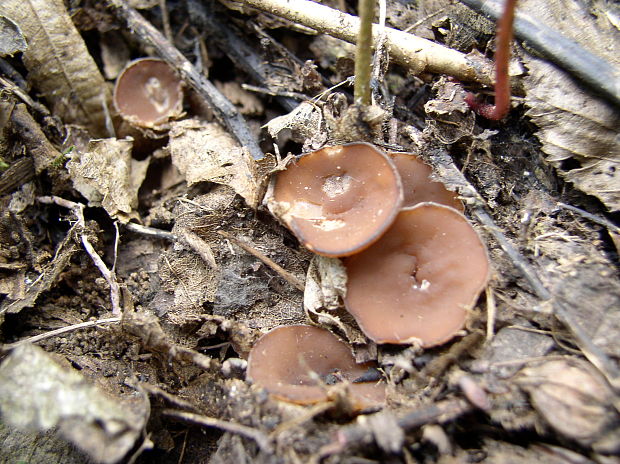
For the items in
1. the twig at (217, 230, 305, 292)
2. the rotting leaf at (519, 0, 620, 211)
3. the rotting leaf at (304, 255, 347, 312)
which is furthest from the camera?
the twig at (217, 230, 305, 292)

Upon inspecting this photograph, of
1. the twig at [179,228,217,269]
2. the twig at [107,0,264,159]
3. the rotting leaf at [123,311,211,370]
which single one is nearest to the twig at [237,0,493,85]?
the twig at [107,0,264,159]

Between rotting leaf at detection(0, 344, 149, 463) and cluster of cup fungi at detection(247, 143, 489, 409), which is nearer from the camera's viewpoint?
rotting leaf at detection(0, 344, 149, 463)

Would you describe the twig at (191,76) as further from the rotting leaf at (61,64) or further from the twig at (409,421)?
the twig at (409,421)

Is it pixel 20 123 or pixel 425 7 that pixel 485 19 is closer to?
pixel 425 7

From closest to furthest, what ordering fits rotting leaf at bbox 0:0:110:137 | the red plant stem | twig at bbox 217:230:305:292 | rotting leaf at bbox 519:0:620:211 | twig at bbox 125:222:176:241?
the red plant stem → rotting leaf at bbox 519:0:620:211 → twig at bbox 217:230:305:292 → twig at bbox 125:222:176:241 → rotting leaf at bbox 0:0:110:137

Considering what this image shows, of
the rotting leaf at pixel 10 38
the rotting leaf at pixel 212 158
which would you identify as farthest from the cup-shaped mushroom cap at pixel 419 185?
the rotting leaf at pixel 10 38

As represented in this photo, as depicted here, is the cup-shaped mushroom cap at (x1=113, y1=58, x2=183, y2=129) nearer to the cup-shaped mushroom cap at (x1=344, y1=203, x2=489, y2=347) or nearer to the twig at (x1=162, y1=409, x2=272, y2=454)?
the cup-shaped mushroom cap at (x1=344, y1=203, x2=489, y2=347)

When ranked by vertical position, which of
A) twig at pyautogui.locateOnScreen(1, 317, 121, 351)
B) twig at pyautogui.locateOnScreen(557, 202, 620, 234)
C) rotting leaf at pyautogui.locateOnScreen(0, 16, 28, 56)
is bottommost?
twig at pyautogui.locateOnScreen(1, 317, 121, 351)
